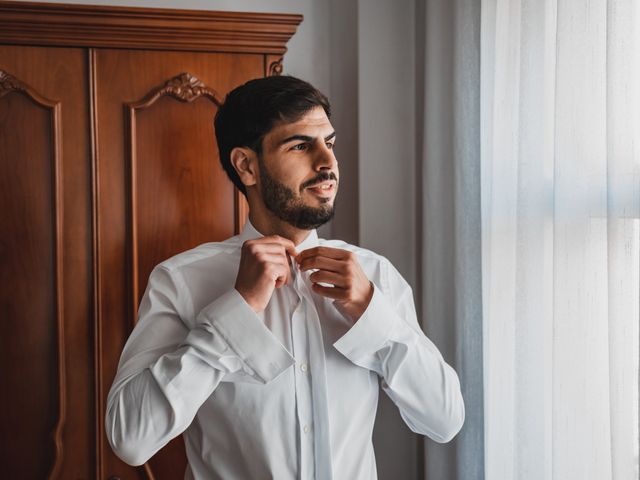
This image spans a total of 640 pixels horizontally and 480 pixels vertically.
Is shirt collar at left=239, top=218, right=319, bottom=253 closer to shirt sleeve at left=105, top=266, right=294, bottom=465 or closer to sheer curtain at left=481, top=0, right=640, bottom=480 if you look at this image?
shirt sleeve at left=105, top=266, right=294, bottom=465

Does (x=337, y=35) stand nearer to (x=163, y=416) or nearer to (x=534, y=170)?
(x=534, y=170)

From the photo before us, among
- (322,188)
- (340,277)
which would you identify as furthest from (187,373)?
(322,188)

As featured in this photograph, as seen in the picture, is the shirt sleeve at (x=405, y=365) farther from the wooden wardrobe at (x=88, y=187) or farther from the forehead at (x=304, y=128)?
the wooden wardrobe at (x=88, y=187)

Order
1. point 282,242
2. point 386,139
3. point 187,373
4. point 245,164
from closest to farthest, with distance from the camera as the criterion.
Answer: point 187,373 < point 282,242 < point 245,164 < point 386,139

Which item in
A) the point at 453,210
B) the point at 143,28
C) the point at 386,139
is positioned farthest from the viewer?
the point at 386,139

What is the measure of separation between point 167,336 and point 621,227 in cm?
91

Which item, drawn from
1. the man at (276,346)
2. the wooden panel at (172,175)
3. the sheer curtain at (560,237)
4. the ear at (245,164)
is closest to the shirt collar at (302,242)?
the man at (276,346)

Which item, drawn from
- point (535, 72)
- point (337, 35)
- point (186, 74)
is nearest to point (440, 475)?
point (535, 72)

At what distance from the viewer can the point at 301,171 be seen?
136 centimetres

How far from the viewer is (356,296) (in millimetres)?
1287

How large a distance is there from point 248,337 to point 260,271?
13cm

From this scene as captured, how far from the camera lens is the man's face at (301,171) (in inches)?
53.2

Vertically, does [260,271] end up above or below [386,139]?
below

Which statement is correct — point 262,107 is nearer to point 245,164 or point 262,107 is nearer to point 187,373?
point 245,164
